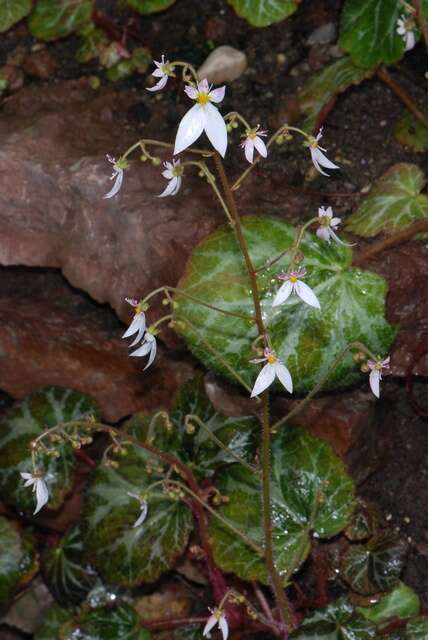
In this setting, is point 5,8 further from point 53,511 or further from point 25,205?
point 53,511

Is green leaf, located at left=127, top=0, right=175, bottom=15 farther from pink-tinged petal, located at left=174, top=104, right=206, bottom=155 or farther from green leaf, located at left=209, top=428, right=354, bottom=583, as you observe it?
pink-tinged petal, located at left=174, top=104, right=206, bottom=155

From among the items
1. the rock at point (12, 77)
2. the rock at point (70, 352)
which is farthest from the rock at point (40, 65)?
the rock at point (70, 352)

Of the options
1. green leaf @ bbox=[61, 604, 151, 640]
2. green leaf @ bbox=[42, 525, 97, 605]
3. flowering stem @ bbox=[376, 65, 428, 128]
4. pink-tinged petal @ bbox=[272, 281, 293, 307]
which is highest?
pink-tinged petal @ bbox=[272, 281, 293, 307]

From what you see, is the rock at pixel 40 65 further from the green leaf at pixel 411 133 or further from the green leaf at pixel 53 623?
the green leaf at pixel 53 623

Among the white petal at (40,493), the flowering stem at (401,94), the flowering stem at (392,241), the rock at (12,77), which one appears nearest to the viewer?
the white petal at (40,493)

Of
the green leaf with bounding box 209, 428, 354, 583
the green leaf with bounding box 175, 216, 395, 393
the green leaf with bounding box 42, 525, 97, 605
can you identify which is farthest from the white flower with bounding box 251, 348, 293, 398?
the green leaf with bounding box 42, 525, 97, 605
